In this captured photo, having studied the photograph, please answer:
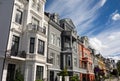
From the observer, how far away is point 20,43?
66.7ft

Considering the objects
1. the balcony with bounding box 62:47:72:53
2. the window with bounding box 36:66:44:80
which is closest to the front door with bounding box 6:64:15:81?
the window with bounding box 36:66:44:80

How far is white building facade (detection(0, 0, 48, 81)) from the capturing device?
1817cm

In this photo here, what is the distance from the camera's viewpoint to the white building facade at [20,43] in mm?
18172

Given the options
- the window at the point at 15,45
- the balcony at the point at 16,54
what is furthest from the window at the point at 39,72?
the window at the point at 15,45

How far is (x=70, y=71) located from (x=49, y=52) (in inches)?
286

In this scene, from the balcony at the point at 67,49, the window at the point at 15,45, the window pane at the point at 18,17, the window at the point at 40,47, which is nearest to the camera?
the window at the point at 15,45

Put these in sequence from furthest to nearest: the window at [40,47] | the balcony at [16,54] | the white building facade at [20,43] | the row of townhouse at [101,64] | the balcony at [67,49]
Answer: the row of townhouse at [101,64], the balcony at [67,49], the window at [40,47], the white building facade at [20,43], the balcony at [16,54]

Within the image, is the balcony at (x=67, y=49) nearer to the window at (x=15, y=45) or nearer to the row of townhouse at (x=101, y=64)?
the window at (x=15, y=45)

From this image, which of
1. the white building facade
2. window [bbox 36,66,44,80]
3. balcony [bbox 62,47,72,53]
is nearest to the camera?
the white building facade

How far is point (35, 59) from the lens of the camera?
20.0m

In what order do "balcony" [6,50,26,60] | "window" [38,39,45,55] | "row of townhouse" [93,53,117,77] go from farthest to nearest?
"row of townhouse" [93,53,117,77], "window" [38,39,45,55], "balcony" [6,50,26,60]

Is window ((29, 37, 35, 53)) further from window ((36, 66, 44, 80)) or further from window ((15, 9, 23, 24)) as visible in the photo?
window ((15, 9, 23, 24))

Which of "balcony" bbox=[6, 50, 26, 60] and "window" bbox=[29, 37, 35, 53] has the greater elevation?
"window" bbox=[29, 37, 35, 53]

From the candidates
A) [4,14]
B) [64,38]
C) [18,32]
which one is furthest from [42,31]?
[64,38]
